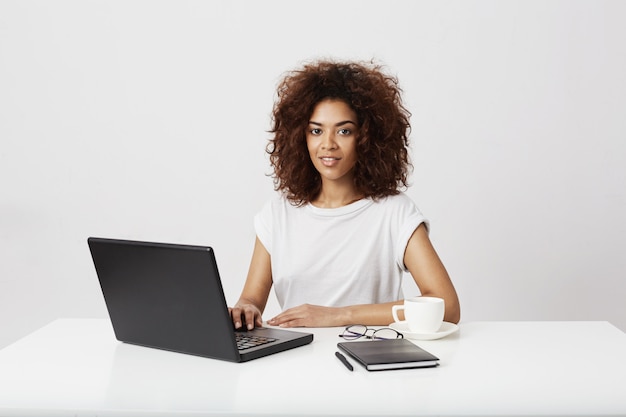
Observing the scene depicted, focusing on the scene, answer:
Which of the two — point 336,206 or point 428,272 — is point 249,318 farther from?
point 336,206

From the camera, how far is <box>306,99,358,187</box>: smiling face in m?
2.29

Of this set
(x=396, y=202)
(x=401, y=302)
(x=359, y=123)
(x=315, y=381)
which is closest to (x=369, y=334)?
(x=401, y=302)

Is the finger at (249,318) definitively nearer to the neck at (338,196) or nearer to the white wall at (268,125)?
the neck at (338,196)

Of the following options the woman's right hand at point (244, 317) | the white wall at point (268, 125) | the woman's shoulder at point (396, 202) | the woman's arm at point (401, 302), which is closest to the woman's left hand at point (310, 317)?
the woman's arm at point (401, 302)

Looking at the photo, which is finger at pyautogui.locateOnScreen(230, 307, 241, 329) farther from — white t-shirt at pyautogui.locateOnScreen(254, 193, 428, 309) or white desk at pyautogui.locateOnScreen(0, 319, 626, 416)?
white t-shirt at pyautogui.locateOnScreen(254, 193, 428, 309)

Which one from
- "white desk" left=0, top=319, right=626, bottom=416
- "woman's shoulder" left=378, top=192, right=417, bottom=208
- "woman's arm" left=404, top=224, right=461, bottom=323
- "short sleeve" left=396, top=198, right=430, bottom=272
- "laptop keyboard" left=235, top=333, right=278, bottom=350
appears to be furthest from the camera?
"woman's shoulder" left=378, top=192, right=417, bottom=208

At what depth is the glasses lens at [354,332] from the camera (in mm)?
1687

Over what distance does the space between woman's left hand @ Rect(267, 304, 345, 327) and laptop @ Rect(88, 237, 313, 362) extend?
0.16 metres

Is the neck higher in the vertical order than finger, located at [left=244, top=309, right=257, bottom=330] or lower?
higher

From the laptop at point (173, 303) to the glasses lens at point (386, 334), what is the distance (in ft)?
0.58

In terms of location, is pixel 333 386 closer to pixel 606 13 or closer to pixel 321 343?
pixel 321 343

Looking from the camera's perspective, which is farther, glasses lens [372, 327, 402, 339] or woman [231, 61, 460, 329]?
woman [231, 61, 460, 329]

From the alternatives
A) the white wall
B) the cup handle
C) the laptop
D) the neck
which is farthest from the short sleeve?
the white wall

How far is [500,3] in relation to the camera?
11.1 feet
